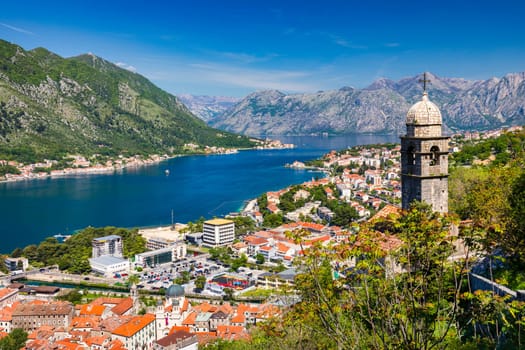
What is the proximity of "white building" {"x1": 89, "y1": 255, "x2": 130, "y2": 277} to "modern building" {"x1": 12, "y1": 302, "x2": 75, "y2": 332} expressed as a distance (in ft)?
24.6

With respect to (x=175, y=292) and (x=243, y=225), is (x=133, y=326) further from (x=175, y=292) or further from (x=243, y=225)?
(x=243, y=225)

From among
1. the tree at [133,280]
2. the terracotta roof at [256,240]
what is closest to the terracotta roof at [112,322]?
the tree at [133,280]

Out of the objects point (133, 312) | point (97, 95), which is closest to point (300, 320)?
point (133, 312)

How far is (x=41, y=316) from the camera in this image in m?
19.1

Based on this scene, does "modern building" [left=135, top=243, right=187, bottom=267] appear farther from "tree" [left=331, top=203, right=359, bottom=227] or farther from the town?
"tree" [left=331, top=203, right=359, bottom=227]

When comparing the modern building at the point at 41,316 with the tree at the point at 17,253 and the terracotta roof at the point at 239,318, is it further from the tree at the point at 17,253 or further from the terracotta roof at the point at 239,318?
the tree at the point at 17,253

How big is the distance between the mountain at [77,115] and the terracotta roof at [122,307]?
6494cm

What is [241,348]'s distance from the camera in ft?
36.2

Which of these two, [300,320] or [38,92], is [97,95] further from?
[300,320]

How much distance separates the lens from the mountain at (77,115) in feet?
285

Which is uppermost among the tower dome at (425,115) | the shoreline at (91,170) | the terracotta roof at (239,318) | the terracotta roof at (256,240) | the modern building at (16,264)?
the tower dome at (425,115)

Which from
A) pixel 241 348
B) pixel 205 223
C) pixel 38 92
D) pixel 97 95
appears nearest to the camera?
pixel 241 348

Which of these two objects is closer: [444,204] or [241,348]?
[444,204]

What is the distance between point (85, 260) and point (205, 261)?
754cm
